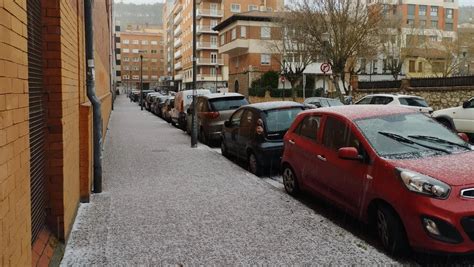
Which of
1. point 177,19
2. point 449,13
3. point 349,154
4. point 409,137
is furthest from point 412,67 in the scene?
point 349,154

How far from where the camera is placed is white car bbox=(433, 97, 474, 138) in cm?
1490

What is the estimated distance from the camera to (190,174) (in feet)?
30.1

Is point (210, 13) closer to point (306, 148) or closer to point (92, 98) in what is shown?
point (92, 98)

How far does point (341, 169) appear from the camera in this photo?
5.71 meters

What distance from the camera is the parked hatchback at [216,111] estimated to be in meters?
14.4

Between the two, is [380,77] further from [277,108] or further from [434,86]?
[277,108]

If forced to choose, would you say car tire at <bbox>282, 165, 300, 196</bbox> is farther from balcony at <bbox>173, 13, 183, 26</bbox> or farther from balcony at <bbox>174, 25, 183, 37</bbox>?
balcony at <bbox>174, 25, 183, 37</bbox>

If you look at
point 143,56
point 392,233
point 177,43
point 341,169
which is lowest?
point 392,233

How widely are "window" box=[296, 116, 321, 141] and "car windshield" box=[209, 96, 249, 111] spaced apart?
7.37 m

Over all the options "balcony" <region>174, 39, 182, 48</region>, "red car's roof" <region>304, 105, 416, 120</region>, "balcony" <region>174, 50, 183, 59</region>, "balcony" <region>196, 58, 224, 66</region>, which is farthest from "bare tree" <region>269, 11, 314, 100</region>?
"balcony" <region>174, 39, 182, 48</region>

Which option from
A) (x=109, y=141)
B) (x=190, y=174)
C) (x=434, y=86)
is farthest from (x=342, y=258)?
(x=434, y=86)

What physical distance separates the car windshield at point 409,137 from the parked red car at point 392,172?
0.01 meters

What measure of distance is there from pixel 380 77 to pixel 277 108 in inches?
2138

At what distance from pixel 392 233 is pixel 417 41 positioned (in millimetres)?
55547
